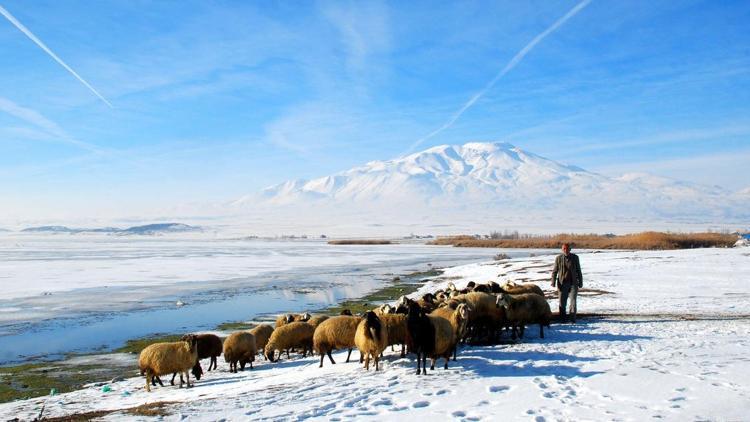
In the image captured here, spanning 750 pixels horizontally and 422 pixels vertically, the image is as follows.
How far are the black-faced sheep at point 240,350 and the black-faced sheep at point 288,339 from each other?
2.59 feet

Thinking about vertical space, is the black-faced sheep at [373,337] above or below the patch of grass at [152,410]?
above

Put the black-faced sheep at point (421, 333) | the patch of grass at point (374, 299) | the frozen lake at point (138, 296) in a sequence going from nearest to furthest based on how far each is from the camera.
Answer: the black-faced sheep at point (421, 333), the frozen lake at point (138, 296), the patch of grass at point (374, 299)

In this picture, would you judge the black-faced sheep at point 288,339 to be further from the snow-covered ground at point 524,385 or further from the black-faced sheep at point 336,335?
the black-faced sheep at point 336,335

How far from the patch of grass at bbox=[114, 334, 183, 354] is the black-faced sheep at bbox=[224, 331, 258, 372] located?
3.91 m

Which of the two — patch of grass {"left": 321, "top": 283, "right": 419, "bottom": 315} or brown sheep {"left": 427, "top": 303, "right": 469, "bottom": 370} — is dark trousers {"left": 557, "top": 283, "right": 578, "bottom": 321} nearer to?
brown sheep {"left": 427, "top": 303, "right": 469, "bottom": 370}

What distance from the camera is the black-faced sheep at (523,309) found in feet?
44.1

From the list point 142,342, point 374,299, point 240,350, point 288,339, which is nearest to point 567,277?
point 288,339

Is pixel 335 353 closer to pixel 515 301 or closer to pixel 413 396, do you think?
pixel 515 301

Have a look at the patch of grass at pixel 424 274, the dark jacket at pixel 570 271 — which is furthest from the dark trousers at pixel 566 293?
the patch of grass at pixel 424 274

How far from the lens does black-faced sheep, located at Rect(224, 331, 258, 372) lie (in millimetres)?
13695

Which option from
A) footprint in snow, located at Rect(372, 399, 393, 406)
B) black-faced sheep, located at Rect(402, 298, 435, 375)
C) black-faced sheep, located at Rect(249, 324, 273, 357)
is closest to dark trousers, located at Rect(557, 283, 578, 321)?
black-faced sheep, located at Rect(402, 298, 435, 375)

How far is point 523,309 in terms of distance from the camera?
13.7 meters

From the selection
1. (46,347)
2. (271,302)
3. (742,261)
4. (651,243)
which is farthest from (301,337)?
(651,243)

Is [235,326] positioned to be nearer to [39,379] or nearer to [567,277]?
[39,379]
